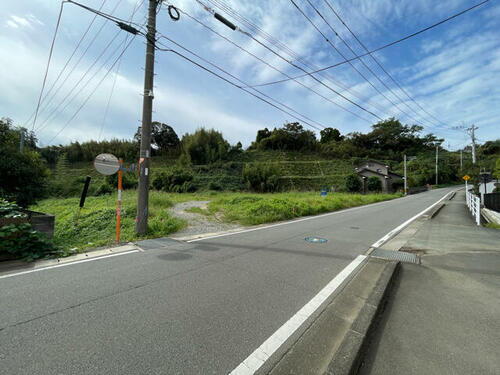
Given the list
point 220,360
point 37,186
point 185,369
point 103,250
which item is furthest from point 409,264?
point 37,186

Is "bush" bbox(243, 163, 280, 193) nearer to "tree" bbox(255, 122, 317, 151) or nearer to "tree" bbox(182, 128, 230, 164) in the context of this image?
"tree" bbox(182, 128, 230, 164)

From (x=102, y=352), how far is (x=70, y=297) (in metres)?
1.31

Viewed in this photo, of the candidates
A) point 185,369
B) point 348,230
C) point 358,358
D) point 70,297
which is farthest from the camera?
point 348,230

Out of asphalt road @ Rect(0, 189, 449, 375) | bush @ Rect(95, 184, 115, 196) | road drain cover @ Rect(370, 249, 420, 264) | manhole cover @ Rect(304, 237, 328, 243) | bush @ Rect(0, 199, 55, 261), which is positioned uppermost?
bush @ Rect(95, 184, 115, 196)

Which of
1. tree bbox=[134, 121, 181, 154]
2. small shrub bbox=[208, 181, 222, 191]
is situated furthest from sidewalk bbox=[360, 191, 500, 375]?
tree bbox=[134, 121, 181, 154]

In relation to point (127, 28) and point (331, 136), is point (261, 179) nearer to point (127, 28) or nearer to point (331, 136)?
point (127, 28)

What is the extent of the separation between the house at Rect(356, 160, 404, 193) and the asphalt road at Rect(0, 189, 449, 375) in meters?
32.6

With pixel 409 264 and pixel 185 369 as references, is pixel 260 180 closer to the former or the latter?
pixel 409 264

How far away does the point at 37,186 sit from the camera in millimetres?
7359

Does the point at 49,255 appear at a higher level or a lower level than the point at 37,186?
lower

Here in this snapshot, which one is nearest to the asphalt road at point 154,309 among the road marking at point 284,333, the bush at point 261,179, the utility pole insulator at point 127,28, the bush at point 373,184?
the road marking at point 284,333

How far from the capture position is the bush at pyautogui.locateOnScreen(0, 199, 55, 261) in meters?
3.90

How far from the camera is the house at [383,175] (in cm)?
3420

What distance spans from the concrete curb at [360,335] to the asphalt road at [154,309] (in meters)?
0.59
